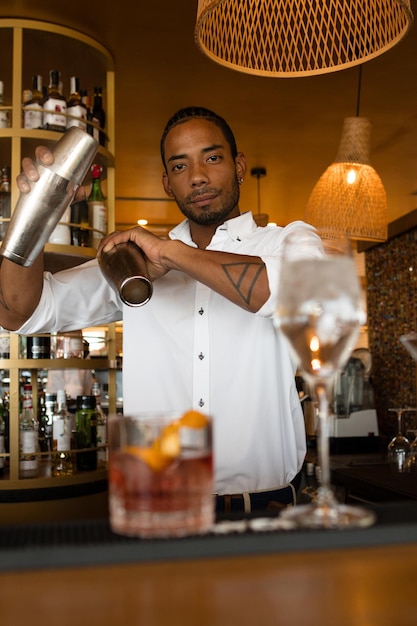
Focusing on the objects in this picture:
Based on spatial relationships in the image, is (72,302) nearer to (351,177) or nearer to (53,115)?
(53,115)

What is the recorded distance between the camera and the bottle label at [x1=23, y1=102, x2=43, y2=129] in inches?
121

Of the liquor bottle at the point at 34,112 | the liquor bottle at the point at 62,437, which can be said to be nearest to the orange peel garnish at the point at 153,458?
the liquor bottle at the point at 62,437

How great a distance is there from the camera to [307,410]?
4.68 m

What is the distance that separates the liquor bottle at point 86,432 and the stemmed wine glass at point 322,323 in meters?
2.45

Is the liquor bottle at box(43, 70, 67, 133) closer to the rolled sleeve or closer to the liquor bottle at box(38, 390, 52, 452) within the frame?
the liquor bottle at box(38, 390, 52, 452)

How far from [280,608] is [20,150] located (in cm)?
271

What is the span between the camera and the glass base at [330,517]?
0.68 metres

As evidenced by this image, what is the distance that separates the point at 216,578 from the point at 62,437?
2.46 metres

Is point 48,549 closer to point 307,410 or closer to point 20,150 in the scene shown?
point 20,150

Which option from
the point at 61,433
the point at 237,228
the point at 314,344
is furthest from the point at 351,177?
the point at 314,344

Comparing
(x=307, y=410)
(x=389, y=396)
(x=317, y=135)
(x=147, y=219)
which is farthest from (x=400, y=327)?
(x=147, y=219)

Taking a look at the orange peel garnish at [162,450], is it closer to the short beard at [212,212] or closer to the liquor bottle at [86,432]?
the short beard at [212,212]

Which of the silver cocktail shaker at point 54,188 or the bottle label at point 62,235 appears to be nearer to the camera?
the silver cocktail shaker at point 54,188

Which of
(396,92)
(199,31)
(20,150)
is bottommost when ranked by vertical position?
(199,31)
